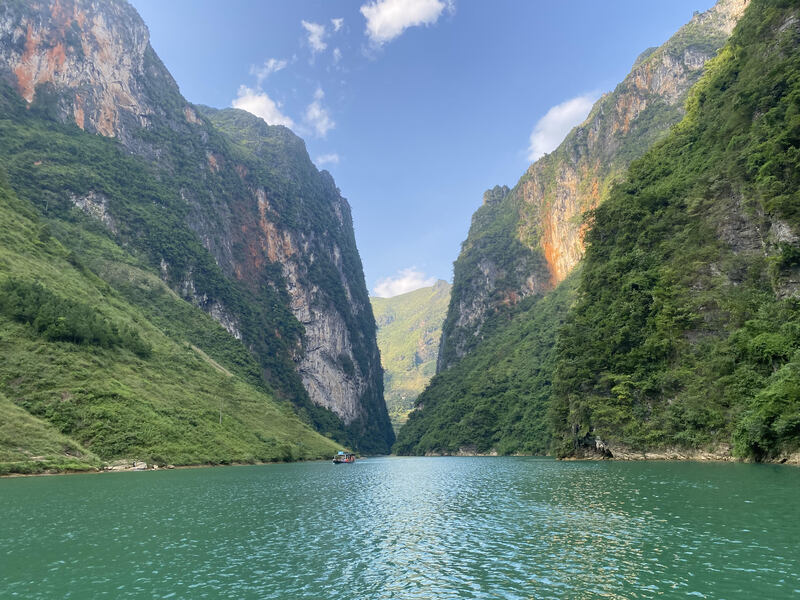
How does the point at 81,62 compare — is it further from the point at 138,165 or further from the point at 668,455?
the point at 668,455

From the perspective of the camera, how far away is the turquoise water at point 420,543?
54.3ft

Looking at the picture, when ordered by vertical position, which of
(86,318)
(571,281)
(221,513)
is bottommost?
(221,513)

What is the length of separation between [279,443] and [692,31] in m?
222

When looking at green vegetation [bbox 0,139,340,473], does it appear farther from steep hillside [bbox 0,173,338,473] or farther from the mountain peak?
the mountain peak

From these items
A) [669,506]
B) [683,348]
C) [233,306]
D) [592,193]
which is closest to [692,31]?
[592,193]

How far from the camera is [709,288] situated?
63.7 metres

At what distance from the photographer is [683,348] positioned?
6388cm

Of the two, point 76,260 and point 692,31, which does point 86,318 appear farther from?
point 692,31

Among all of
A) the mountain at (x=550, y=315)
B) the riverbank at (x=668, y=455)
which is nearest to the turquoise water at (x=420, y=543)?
the riverbank at (x=668, y=455)

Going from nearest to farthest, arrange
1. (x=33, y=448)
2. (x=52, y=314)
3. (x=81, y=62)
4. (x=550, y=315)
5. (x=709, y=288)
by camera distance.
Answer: (x=33, y=448)
(x=709, y=288)
(x=52, y=314)
(x=81, y=62)
(x=550, y=315)

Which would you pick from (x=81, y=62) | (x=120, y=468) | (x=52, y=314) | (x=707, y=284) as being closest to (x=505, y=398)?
(x=707, y=284)

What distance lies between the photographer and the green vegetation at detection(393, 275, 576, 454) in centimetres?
13238

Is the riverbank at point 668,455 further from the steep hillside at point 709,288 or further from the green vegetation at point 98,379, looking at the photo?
the green vegetation at point 98,379

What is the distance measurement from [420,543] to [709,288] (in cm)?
5952
